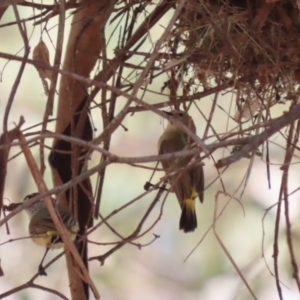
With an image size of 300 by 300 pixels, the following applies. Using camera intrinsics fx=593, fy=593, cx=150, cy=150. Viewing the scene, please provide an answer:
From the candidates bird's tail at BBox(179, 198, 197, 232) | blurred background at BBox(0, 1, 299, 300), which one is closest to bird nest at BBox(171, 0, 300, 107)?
bird's tail at BBox(179, 198, 197, 232)

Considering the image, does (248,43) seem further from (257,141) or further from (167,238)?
(167,238)

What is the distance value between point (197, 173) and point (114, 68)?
0.26m

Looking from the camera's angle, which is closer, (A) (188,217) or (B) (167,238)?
(A) (188,217)

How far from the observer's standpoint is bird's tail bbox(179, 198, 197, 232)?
3.30 feet

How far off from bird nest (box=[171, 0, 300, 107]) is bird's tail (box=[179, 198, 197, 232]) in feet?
0.74

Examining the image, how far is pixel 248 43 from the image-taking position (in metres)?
0.81

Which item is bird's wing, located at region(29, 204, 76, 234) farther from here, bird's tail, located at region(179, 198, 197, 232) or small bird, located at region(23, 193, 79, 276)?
bird's tail, located at region(179, 198, 197, 232)

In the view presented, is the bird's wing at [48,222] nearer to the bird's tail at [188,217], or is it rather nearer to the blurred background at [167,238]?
the bird's tail at [188,217]

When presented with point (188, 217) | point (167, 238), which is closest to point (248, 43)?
point (188, 217)

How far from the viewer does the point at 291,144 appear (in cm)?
80

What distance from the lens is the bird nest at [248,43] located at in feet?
2.61

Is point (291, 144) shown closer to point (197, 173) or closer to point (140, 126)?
point (197, 173)

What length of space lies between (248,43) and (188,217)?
1.08 ft

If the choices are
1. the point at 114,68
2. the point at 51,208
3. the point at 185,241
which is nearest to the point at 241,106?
the point at 114,68
